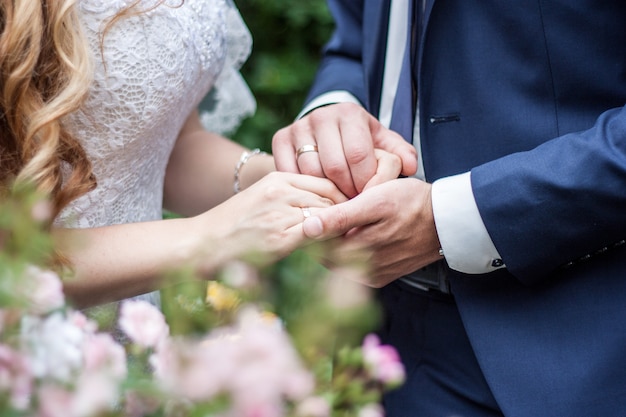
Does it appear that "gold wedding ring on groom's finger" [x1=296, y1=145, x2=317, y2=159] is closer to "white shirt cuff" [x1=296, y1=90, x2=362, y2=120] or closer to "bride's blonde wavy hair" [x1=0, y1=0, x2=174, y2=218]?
"white shirt cuff" [x1=296, y1=90, x2=362, y2=120]

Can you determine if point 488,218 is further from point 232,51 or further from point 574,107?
point 232,51

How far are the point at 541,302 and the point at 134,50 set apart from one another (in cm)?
99

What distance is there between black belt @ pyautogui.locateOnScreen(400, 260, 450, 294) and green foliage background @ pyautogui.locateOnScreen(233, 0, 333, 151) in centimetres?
216

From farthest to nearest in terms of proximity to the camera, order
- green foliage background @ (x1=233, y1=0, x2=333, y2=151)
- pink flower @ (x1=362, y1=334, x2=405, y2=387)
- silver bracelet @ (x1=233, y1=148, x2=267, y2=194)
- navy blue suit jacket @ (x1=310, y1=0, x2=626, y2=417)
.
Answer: green foliage background @ (x1=233, y1=0, x2=333, y2=151) → silver bracelet @ (x1=233, y1=148, x2=267, y2=194) → navy blue suit jacket @ (x1=310, y1=0, x2=626, y2=417) → pink flower @ (x1=362, y1=334, x2=405, y2=387)

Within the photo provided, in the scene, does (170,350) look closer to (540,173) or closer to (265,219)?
(265,219)

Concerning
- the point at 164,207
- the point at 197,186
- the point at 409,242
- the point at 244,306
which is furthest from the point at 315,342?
the point at 164,207

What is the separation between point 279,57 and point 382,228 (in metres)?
2.71

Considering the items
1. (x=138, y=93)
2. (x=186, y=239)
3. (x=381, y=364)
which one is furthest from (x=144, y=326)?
(x=138, y=93)

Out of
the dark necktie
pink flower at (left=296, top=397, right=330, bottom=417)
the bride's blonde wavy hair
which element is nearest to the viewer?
pink flower at (left=296, top=397, right=330, bottom=417)

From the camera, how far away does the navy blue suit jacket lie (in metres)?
1.38

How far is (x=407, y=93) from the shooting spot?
1.65 m

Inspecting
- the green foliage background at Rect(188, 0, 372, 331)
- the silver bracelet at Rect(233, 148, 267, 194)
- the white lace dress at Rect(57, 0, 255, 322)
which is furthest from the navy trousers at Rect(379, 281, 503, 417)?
the green foliage background at Rect(188, 0, 372, 331)

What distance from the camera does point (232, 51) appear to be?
212 cm

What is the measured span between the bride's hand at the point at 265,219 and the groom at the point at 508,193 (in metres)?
0.05
